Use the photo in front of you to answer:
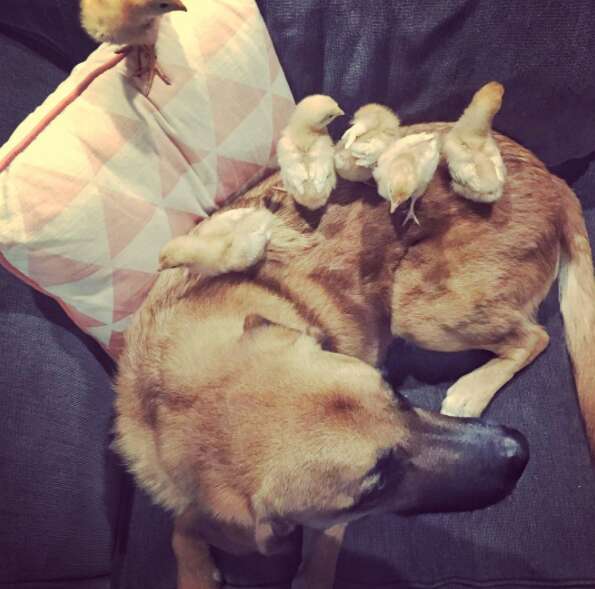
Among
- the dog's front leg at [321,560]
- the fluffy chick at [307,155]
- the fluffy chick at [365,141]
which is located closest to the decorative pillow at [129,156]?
the fluffy chick at [307,155]

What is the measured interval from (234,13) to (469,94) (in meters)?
0.68

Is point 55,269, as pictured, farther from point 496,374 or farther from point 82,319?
point 496,374

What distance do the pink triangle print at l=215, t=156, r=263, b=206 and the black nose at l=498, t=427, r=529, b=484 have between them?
0.98 meters

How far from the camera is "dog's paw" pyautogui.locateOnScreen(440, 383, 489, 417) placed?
165 centimetres

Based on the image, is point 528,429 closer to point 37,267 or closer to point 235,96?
point 235,96

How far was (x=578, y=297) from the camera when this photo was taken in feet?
5.44

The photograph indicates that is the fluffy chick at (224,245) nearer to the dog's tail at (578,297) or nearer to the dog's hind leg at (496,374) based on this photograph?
the dog's hind leg at (496,374)

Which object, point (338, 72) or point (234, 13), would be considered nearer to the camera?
point (234, 13)

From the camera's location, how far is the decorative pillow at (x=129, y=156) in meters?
1.26

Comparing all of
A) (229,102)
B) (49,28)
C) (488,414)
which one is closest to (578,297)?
(488,414)

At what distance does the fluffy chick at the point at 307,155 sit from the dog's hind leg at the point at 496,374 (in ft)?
2.31

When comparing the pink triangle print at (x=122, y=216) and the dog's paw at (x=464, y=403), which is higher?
the pink triangle print at (x=122, y=216)

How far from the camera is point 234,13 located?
1.41m

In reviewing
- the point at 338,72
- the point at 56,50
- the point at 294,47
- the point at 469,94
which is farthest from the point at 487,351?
the point at 56,50
